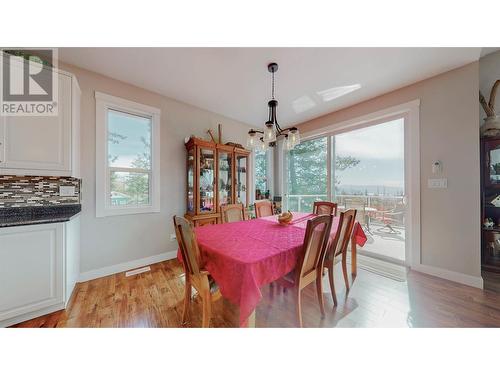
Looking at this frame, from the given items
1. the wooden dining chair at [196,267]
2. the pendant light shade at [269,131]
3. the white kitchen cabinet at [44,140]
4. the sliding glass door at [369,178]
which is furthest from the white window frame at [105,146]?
the sliding glass door at [369,178]

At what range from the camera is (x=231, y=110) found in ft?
10.8

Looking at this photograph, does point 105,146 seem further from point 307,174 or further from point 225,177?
point 307,174

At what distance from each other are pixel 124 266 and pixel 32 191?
1280 millimetres

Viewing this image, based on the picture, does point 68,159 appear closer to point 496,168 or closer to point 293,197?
point 293,197

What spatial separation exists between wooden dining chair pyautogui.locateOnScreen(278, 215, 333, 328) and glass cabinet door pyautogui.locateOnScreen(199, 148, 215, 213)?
1836 mm

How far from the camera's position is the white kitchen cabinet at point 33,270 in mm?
1378

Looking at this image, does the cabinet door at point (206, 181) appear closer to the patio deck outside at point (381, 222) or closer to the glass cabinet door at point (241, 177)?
the glass cabinet door at point (241, 177)

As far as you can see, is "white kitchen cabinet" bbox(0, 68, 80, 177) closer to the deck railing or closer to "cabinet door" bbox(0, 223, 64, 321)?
"cabinet door" bbox(0, 223, 64, 321)

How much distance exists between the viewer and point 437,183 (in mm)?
2260

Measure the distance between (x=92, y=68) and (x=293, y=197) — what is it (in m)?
3.97

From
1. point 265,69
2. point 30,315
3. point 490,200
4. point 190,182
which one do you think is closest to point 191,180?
point 190,182

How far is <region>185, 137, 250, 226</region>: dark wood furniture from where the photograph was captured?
9.18ft

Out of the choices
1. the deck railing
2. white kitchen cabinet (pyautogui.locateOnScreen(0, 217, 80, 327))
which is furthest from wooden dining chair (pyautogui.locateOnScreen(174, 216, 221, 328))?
the deck railing

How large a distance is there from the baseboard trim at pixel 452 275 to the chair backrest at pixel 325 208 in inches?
49.8
